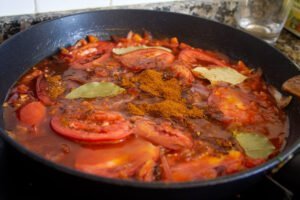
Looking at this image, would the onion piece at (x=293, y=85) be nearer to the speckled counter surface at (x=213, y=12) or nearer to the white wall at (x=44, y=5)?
the speckled counter surface at (x=213, y=12)

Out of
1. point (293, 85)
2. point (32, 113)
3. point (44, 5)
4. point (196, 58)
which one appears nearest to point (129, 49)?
point (196, 58)

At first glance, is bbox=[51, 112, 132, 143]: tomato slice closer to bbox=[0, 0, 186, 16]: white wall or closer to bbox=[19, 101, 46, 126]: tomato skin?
bbox=[19, 101, 46, 126]: tomato skin

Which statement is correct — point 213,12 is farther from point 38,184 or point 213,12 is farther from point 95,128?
point 38,184

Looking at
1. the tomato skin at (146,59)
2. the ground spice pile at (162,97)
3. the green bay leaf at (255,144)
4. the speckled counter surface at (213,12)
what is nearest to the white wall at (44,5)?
the speckled counter surface at (213,12)

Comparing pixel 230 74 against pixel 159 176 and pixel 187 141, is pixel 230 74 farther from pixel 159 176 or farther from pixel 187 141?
pixel 159 176

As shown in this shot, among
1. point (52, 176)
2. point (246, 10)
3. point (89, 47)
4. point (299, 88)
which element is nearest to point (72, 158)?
point (52, 176)

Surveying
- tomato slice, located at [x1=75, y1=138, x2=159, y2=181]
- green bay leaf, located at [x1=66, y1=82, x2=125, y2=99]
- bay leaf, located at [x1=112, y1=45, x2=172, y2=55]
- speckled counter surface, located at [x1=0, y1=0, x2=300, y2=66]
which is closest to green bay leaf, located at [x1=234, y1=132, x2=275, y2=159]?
tomato slice, located at [x1=75, y1=138, x2=159, y2=181]
